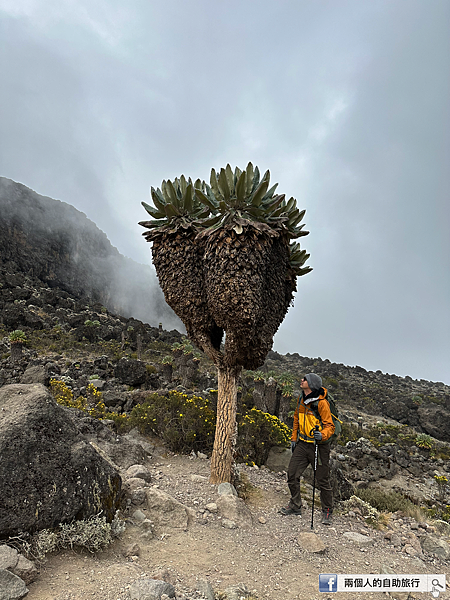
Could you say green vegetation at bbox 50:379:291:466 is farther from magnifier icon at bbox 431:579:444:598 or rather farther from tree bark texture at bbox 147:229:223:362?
magnifier icon at bbox 431:579:444:598

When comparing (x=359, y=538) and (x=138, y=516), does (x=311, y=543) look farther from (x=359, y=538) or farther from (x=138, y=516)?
(x=138, y=516)

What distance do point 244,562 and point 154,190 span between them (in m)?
5.44

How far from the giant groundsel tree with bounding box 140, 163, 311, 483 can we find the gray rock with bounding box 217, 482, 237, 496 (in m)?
0.25

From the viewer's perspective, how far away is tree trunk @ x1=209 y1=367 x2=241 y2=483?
5461 mm

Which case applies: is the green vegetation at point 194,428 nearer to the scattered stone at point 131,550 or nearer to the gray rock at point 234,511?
the gray rock at point 234,511

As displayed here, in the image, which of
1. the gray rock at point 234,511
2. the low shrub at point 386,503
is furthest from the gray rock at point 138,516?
the low shrub at point 386,503

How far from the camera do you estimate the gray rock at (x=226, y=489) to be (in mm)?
4988

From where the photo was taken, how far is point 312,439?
4.80 m

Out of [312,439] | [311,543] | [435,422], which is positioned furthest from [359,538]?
[435,422]

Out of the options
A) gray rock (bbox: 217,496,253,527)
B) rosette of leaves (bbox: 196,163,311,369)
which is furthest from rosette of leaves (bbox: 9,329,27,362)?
gray rock (bbox: 217,496,253,527)

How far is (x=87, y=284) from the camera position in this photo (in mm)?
79688

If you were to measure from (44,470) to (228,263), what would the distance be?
329cm

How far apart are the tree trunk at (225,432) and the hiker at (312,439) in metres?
1.07

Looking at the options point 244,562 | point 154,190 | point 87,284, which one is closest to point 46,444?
point 244,562
